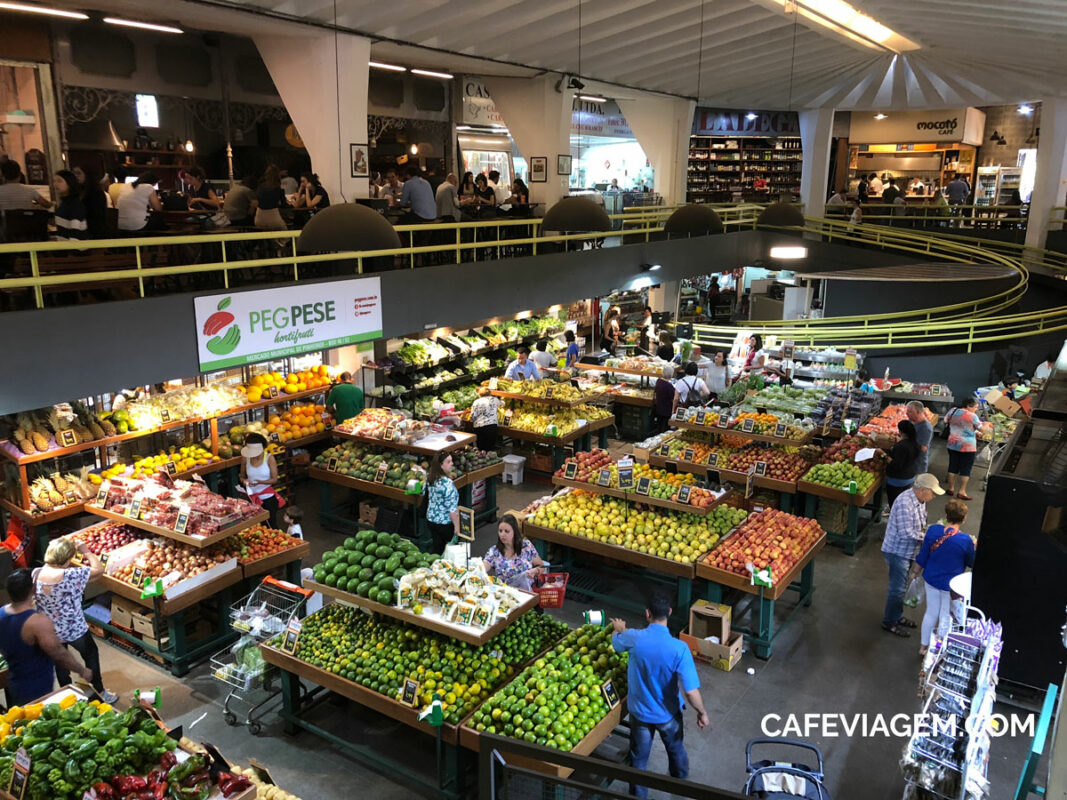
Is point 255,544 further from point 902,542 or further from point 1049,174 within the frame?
point 1049,174

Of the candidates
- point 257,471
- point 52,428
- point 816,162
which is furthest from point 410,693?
point 816,162

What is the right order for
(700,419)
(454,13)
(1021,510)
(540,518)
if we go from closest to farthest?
(1021,510) < (540,518) < (700,419) < (454,13)

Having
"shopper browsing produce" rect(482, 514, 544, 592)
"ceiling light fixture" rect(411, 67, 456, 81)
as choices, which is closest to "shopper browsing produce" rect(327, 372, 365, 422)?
"shopper browsing produce" rect(482, 514, 544, 592)

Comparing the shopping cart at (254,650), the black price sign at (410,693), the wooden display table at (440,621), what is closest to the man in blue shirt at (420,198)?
the shopping cart at (254,650)

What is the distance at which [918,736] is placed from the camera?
4445 millimetres

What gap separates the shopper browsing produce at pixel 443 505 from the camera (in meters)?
8.14

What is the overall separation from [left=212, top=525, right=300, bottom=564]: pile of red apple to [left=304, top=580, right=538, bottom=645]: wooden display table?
65.0 inches

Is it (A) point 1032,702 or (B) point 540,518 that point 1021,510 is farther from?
(B) point 540,518

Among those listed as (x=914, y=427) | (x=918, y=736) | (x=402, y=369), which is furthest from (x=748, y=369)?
(x=918, y=736)

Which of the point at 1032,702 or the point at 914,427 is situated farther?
the point at 914,427

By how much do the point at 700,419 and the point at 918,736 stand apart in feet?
19.7

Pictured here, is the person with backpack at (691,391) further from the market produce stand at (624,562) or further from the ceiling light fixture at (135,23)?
the ceiling light fixture at (135,23)

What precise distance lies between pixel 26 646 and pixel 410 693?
2.61m

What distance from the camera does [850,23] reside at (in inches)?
588
